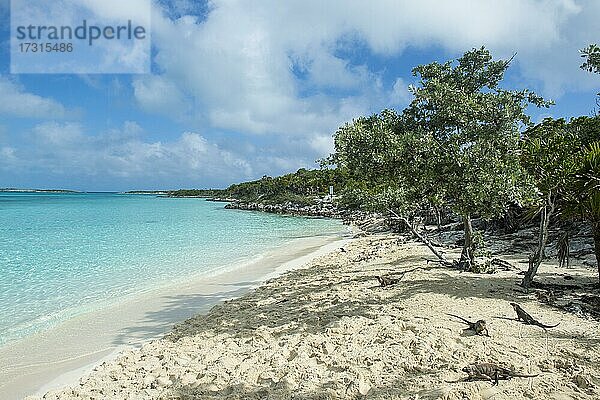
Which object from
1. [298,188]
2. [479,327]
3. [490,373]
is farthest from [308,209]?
[490,373]

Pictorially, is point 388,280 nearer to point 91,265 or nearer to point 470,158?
point 470,158

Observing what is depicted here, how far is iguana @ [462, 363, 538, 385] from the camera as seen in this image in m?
4.75

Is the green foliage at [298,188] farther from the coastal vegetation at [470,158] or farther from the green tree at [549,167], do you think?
the green tree at [549,167]

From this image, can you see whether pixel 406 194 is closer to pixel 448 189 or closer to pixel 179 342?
pixel 448 189

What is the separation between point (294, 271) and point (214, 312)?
5389 mm

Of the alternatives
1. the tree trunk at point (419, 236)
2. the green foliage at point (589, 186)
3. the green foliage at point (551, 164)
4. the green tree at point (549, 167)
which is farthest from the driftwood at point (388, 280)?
the green foliage at point (589, 186)

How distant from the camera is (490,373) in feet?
15.9

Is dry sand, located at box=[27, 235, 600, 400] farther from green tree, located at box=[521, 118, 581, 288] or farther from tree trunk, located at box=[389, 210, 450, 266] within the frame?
green tree, located at box=[521, 118, 581, 288]

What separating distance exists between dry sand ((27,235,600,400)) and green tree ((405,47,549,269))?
224cm

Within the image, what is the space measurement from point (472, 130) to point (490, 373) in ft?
18.8

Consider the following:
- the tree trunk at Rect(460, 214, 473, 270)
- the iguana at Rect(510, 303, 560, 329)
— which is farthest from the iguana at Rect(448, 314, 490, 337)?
the tree trunk at Rect(460, 214, 473, 270)

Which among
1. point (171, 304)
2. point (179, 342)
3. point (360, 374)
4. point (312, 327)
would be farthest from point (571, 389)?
point (171, 304)

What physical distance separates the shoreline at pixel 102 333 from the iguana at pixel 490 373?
5995 mm

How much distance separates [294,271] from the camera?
48.3ft
